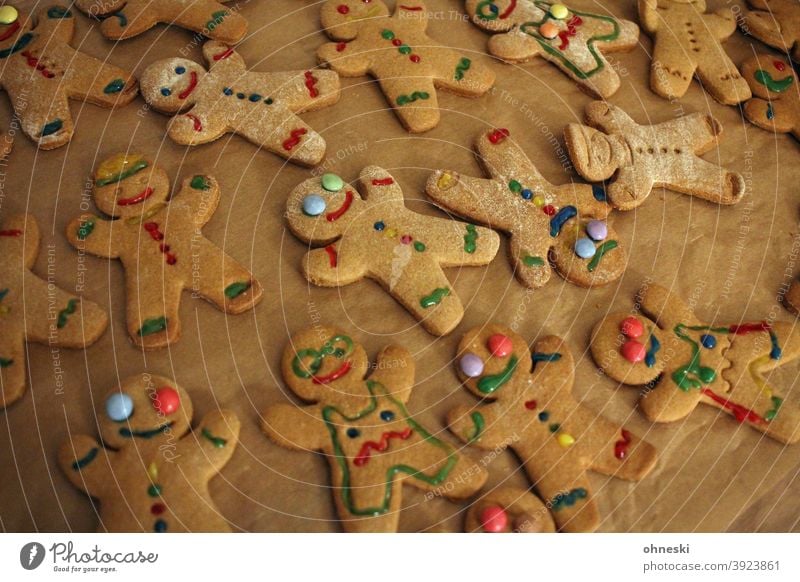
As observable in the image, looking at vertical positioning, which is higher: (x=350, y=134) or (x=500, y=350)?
(x=350, y=134)

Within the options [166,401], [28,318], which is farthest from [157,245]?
[166,401]

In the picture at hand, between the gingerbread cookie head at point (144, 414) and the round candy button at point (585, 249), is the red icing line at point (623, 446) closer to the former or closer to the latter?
the round candy button at point (585, 249)

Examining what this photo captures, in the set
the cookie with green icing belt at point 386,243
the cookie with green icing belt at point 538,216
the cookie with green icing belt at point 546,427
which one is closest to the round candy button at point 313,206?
the cookie with green icing belt at point 386,243

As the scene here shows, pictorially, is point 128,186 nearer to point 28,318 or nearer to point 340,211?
point 28,318

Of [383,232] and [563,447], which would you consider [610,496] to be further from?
[383,232]

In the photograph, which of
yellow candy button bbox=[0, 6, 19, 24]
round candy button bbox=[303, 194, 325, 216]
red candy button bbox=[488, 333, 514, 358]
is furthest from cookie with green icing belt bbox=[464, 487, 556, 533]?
yellow candy button bbox=[0, 6, 19, 24]
